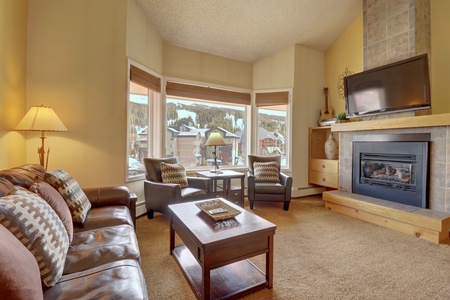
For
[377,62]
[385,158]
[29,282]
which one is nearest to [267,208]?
[385,158]

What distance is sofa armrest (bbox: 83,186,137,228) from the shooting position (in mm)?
2178

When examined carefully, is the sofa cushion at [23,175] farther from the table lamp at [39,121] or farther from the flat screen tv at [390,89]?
the flat screen tv at [390,89]

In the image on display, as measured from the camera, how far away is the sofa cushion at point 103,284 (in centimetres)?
95

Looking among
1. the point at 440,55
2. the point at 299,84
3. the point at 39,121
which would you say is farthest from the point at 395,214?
the point at 39,121

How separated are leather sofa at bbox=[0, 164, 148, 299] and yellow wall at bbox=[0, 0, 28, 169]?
0.64 metres

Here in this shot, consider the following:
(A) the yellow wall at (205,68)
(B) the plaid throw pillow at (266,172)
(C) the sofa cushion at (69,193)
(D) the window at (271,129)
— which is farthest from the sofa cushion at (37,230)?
(D) the window at (271,129)

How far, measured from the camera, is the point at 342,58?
432 centimetres

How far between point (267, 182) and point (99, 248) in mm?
2818

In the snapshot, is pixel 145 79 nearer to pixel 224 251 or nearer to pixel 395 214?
pixel 224 251

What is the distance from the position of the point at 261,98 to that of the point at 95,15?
3.07 metres

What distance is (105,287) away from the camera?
994 mm

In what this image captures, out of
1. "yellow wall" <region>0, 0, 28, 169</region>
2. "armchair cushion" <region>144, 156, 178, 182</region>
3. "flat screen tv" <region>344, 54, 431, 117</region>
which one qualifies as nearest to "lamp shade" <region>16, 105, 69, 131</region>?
"yellow wall" <region>0, 0, 28, 169</region>

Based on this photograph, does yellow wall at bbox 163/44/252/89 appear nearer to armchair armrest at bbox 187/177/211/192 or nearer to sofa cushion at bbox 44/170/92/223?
armchair armrest at bbox 187/177/211/192

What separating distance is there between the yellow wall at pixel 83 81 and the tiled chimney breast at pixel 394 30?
3602mm
